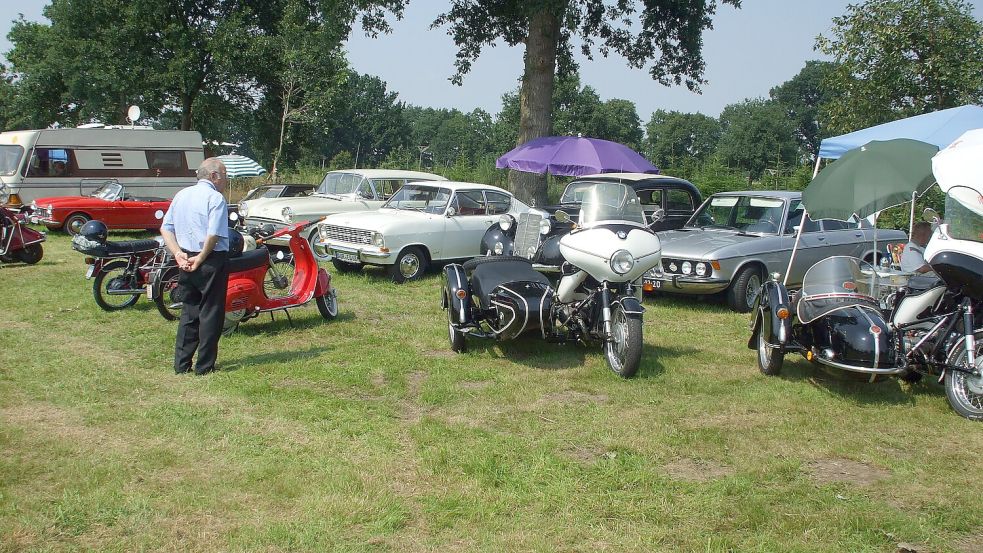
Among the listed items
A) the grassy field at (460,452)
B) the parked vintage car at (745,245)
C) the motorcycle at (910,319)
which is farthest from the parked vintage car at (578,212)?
the motorcycle at (910,319)

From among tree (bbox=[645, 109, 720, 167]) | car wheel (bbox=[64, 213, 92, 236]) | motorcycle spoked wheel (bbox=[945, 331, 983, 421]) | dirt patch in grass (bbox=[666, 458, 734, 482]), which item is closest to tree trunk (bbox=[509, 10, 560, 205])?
car wheel (bbox=[64, 213, 92, 236])

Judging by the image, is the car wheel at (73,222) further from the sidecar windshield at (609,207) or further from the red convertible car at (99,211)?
the sidecar windshield at (609,207)

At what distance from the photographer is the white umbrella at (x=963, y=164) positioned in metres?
5.66

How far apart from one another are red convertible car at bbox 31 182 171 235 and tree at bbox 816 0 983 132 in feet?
44.5

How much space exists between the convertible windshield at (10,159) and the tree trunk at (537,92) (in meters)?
11.1

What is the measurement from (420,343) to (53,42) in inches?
1041

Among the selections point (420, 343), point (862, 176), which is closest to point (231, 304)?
point (420, 343)

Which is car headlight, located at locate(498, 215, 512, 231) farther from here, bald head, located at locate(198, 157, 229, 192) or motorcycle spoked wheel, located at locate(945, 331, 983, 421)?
motorcycle spoked wheel, located at locate(945, 331, 983, 421)

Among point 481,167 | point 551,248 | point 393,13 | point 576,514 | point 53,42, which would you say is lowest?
point 576,514

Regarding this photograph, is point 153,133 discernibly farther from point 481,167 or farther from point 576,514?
point 576,514

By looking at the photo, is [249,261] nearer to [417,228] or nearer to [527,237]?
[527,237]

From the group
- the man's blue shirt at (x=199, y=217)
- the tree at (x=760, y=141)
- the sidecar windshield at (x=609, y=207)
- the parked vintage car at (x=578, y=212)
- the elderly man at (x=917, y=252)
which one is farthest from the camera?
the tree at (x=760, y=141)

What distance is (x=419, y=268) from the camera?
38.4ft

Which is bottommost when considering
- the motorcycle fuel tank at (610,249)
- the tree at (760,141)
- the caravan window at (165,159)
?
the motorcycle fuel tank at (610,249)
